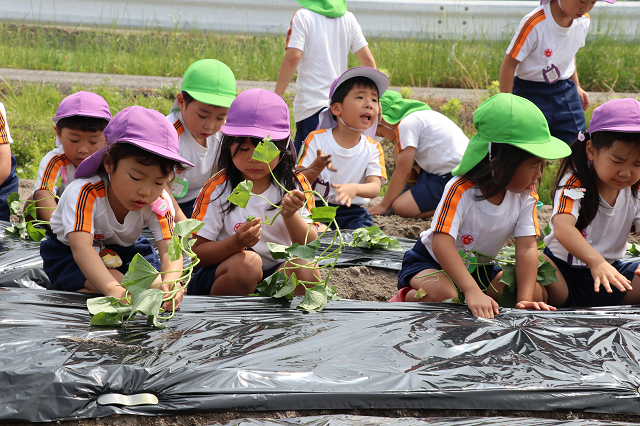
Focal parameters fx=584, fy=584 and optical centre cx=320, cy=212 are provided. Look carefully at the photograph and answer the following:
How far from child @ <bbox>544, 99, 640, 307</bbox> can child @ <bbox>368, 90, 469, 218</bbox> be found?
1.48 m

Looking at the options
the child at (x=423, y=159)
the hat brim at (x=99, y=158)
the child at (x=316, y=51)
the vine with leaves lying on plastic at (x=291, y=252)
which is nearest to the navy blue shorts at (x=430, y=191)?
the child at (x=423, y=159)

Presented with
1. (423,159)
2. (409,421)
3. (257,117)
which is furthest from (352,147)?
(409,421)

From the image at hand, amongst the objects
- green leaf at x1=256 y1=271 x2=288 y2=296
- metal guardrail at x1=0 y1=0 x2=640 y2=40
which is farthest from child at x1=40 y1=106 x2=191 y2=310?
metal guardrail at x1=0 y1=0 x2=640 y2=40

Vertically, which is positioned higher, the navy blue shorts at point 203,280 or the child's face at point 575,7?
the child's face at point 575,7

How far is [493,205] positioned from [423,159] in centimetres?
186

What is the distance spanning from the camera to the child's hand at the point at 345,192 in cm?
334

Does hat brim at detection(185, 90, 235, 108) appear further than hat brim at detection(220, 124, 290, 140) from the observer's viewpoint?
Yes

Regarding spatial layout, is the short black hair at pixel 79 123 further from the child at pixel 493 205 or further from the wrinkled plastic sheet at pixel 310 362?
the child at pixel 493 205

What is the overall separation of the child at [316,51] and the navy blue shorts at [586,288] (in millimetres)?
2370

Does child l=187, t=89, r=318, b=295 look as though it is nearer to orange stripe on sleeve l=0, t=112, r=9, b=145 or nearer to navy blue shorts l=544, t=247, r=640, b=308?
navy blue shorts l=544, t=247, r=640, b=308

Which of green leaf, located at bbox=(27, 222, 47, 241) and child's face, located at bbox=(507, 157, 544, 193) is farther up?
child's face, located at bbox=(507, 157, 544, 193)

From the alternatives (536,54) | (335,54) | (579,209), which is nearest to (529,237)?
(579,209)

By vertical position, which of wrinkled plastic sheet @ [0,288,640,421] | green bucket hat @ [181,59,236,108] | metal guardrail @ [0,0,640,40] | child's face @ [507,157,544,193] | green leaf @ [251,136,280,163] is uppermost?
metal guardrail @ [0,0,640,40]

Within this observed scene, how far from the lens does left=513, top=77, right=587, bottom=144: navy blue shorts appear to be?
13.2 ft
